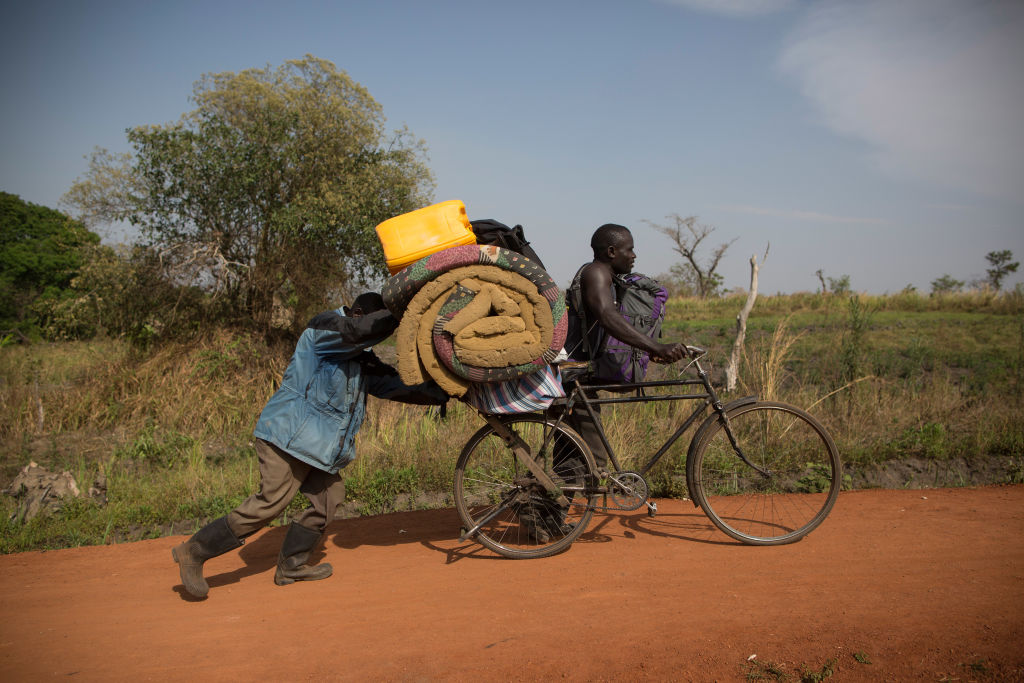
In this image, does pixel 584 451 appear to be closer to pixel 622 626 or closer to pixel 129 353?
pixel 622 626

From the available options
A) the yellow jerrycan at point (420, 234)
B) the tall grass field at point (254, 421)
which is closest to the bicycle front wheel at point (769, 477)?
the tall grass field at point (254, 421)

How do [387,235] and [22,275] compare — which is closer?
[387,235]

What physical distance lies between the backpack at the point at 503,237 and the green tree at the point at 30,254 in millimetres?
15874

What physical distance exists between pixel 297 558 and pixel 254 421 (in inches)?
213

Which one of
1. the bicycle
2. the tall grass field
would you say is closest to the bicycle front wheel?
the bicycle

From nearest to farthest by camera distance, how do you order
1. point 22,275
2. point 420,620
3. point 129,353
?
point 420,620
point 129,353
point 22,275

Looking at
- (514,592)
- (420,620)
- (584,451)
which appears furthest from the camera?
(584,451)

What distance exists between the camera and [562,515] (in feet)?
14.7

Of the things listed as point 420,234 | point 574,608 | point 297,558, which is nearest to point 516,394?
point 420,234

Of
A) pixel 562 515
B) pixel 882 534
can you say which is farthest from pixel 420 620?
pixel 882 534

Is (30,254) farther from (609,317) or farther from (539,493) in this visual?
(609,317)

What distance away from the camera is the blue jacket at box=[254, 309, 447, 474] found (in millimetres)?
3855

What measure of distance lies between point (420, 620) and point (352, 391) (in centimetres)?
139

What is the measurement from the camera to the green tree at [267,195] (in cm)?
1141
